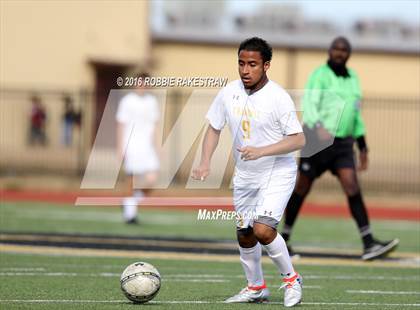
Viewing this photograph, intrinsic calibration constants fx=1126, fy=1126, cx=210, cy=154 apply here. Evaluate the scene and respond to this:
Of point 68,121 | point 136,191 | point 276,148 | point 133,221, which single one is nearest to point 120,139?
point 136,191

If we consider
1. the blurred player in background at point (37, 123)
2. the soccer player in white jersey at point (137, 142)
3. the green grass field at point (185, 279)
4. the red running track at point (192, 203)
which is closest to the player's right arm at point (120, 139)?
the soccer player in white jersey at point (137, 142)

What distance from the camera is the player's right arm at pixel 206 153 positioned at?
29.6 ft

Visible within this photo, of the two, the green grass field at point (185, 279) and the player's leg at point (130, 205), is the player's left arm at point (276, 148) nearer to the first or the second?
the green grass field at point (185, 279)

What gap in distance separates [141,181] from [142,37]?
1612 centimetres

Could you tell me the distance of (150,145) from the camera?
18125 millimetres

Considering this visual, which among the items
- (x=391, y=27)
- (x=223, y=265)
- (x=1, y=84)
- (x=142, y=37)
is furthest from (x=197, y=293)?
(x=391, y=27)

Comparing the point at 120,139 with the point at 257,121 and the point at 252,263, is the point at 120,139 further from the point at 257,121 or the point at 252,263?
the point at 257,121

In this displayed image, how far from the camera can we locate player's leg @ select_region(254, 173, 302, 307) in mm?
8930

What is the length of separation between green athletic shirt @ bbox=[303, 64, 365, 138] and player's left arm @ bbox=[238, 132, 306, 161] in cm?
379

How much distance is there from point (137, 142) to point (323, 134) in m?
5.66

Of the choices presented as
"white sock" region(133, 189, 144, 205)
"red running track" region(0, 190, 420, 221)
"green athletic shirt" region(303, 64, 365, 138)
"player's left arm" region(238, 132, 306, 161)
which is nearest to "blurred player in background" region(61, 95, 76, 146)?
"red running track" region(0, 190, 420, 221)

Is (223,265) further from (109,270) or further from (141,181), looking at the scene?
(141,181)

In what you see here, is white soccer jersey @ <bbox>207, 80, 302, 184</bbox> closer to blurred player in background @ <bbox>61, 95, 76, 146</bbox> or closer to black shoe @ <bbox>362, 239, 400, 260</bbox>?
black shoe @ <bbox>362, 239, 400, 260</bbox>

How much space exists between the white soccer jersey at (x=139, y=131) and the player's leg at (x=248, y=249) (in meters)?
8.27
